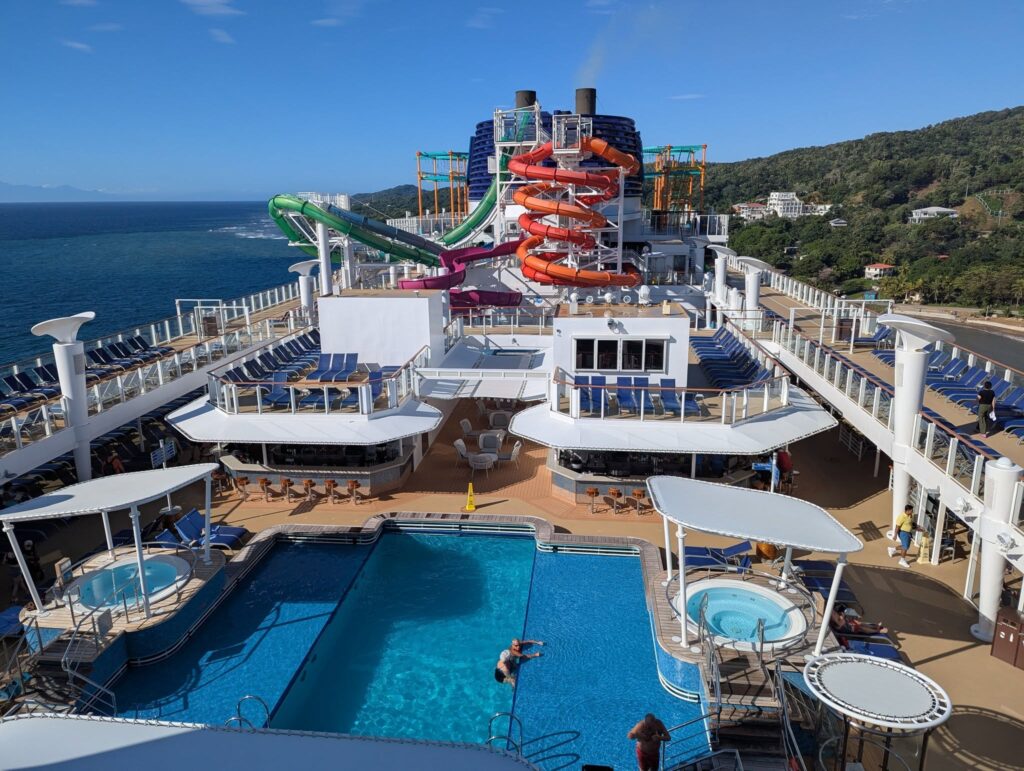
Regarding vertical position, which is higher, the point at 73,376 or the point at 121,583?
the point at 73,376

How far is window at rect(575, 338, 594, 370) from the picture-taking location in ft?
42.3

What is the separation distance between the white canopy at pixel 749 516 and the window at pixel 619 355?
5.25m

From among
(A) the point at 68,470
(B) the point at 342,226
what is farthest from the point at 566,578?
(B) the point at 342,226

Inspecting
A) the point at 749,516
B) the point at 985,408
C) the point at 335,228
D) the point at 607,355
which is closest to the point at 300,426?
the point at 607,355

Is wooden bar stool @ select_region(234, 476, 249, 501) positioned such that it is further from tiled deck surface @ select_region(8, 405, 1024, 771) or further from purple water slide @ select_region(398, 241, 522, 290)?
purple water slide @ select_region(398, 241, 522, 290)

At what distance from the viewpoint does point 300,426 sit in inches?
473

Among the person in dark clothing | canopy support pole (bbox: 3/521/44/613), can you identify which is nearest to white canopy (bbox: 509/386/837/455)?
the person in dark clothing

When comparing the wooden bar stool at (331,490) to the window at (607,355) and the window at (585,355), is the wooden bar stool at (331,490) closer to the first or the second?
the window at (585,355)

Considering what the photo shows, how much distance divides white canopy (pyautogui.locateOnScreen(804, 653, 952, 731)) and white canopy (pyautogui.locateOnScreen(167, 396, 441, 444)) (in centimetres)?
766

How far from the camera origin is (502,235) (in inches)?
1029

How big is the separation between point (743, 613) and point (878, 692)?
8.71 feet

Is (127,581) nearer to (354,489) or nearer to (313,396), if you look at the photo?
(354,489)

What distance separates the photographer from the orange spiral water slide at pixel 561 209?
65.7 ft

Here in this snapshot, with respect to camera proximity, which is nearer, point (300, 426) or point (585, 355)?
point (300, 426)
